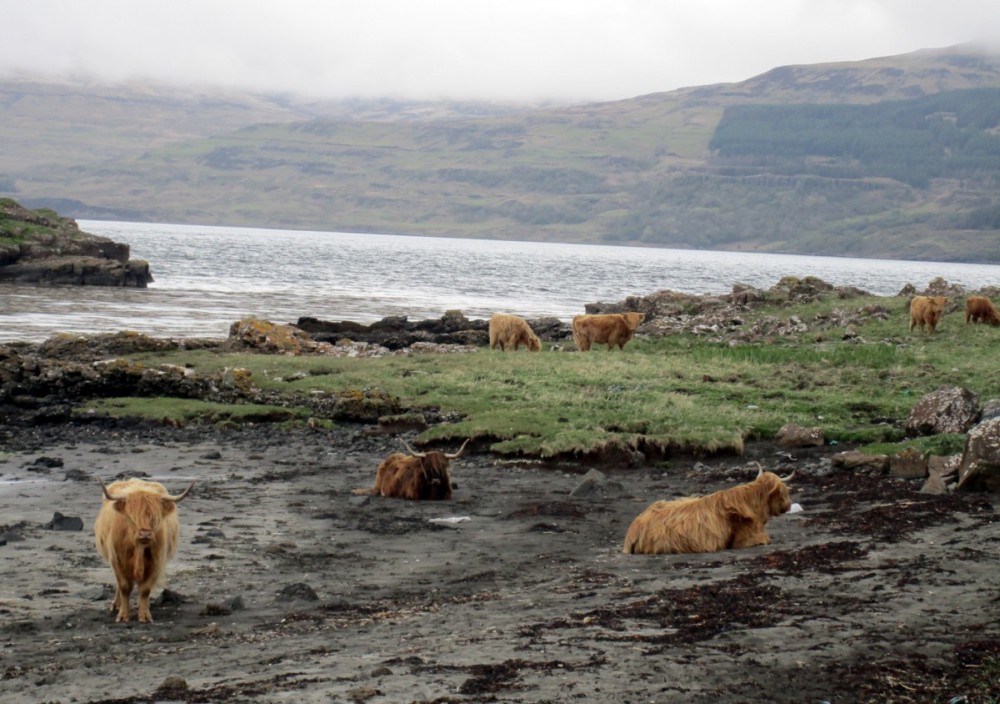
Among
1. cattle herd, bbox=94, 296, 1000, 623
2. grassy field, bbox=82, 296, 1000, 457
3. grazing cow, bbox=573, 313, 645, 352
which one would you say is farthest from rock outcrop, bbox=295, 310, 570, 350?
cattle herd, bbox=94, 296, 1000, 623

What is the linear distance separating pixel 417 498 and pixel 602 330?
15361mm

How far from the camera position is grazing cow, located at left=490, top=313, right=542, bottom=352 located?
104 feet

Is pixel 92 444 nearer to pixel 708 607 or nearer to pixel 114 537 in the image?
pixel 114 537

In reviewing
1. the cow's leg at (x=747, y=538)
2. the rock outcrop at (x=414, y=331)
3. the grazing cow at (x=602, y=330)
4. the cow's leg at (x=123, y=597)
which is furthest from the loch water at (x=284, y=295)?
the cow's leg at (x=747, y=538)

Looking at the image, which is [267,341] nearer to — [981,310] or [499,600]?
[981,310]

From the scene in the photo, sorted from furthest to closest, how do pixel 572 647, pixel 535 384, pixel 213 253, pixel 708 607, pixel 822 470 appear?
pixel 213 253 < pixel 535 384 < pixel 822 470 < pixel 708 607 < pixel 572 647

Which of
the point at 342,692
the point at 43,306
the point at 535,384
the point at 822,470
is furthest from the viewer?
the point at 43,306

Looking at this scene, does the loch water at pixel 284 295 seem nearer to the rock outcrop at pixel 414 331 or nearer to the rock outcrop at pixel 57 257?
the rock outcrop at pixel 57 257

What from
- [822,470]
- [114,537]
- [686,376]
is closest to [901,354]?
[686,376]

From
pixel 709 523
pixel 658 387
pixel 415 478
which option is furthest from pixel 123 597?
pixel 658 387

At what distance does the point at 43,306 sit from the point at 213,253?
249ft

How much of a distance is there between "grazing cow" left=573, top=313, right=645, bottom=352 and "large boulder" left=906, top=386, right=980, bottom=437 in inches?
491

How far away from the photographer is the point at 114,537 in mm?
10094

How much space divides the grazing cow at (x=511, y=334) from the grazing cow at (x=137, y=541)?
21.6 meters
